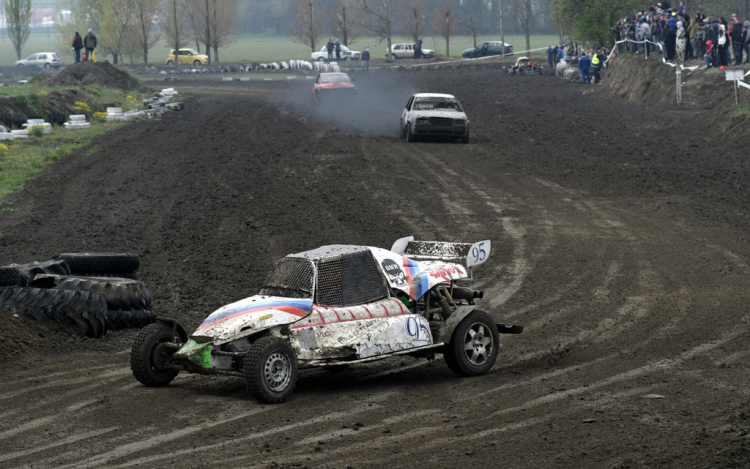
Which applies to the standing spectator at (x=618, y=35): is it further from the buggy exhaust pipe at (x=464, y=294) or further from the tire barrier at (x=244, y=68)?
the buggy exhaust pipe at (x=464, y=294)

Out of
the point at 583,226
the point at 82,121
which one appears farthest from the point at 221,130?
the point at 583,226

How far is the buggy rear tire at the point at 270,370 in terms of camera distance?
722cm

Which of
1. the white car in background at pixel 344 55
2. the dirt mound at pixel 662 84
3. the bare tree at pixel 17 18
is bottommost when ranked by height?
the dirt mound at pixel 662 84

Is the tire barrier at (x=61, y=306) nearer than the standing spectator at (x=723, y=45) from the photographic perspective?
Yes

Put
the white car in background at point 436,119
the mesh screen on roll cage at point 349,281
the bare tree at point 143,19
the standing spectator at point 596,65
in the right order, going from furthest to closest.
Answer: the bare tree at point 143,19, the standing spectator at point 596,65, the white car in background at point 436,119, the mesh screen on roll cage at point 349,281

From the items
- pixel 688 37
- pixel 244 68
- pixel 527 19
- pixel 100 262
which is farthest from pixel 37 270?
pixel 527 19

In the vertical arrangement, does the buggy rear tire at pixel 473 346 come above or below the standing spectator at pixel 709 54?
below

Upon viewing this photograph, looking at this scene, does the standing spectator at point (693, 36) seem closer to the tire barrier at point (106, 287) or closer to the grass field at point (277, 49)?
the tire barrier at point (106, 287)

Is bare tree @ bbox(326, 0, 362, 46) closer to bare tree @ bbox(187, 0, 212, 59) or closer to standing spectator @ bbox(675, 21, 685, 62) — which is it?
bare tree @ bbox(187, 0, 212, 59)

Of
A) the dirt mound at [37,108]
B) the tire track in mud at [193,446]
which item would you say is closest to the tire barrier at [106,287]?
the tire track in mud at [193,446]

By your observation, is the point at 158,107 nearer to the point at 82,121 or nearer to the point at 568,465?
the point at 82,121

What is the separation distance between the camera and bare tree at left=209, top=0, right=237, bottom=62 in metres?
81.3

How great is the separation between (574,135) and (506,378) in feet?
64.4

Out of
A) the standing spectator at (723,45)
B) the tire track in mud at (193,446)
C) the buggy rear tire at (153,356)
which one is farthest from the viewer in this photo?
the standing spectator at (723,45)
